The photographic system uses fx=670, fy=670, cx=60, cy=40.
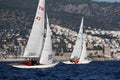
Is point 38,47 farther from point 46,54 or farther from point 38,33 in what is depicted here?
point 38,33

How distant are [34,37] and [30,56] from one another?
9.32 feet

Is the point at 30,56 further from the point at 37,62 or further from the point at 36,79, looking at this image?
the point at 36,79

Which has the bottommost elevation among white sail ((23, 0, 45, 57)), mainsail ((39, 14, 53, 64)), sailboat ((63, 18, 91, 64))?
sailboat ((63, 18, 91, 64))

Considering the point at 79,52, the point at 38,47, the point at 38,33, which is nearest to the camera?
the point at 38,47

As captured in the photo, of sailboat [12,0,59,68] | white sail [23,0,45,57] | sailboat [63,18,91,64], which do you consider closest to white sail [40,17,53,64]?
sailboat [12,0,59,68]

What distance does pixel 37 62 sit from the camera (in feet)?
292

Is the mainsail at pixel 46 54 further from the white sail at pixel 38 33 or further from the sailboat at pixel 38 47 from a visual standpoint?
the white sail at pixel 38 33

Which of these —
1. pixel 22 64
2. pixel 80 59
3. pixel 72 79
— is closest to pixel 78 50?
pixel 80 59

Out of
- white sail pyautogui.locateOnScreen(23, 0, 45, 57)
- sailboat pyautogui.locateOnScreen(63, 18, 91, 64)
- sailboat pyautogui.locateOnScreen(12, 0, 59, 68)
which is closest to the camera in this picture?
sailboat pyautogui.locateOnScreen(12, 0, 59, 68)

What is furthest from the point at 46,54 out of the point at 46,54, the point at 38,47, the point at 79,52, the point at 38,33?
the point at 79,52

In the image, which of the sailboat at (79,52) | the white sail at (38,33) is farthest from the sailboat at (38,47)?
the sailboat at (79,52)

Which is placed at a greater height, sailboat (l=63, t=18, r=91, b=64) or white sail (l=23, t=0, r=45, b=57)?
white sail (l=23, t=0, r=45, b=57)

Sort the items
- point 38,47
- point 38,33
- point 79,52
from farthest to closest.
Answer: point 79,52, point 38,33, point 38,47

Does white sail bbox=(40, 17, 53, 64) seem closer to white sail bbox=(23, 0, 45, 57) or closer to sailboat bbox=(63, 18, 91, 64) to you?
white sail bbox=(23, 0, 45, 57)
